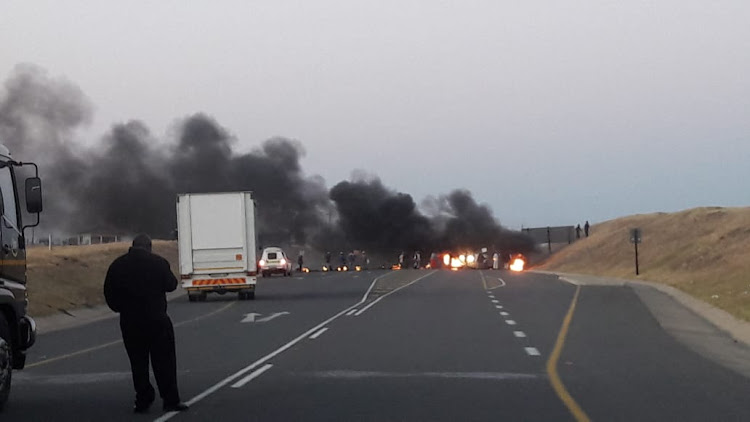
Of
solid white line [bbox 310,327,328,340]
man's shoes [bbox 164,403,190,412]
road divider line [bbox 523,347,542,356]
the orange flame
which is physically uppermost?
man's shoes [bbox 164,403,190,412]

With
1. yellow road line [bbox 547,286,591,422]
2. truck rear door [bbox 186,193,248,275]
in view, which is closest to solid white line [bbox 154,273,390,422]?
yellow road line [bbox 547,286,591,422]

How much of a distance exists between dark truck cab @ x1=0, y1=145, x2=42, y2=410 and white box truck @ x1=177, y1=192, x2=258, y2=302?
72.8 feet

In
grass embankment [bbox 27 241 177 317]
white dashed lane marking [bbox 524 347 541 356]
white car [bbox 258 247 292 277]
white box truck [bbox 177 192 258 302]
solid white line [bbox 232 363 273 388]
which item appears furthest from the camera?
white car [bbox 258 247 292 277]

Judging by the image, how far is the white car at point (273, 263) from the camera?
6428cm

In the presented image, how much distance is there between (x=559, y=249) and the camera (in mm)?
95438

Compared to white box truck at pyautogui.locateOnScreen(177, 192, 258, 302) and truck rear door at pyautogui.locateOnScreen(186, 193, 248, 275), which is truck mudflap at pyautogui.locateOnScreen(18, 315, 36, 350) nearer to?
white box truck at pyautogui.locateOnScreen(177, 192, 258, 302)

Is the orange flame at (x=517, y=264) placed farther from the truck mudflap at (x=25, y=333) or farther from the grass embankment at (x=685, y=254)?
the truck mudflap at (x=25, y=333)

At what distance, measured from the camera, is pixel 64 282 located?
3744cm

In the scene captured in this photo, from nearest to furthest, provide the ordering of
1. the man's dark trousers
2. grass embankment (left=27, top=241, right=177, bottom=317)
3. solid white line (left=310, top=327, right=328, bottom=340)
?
1. the man's dark trousers
2. solid white line (left=310, top=327, right=328, bottom=340)
3. grass embankment (left=27, top=241, right=177, bottom=317)

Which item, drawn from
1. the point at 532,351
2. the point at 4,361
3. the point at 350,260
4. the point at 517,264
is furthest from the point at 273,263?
the point at 4,361

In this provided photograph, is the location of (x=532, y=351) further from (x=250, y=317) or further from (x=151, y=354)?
(x=250, y=317)

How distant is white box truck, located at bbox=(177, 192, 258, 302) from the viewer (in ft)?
114

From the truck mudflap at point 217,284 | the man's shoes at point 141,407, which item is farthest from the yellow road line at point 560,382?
the truck mudflap at point 217,284

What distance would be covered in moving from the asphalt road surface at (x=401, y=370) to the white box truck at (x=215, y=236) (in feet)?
19.3
